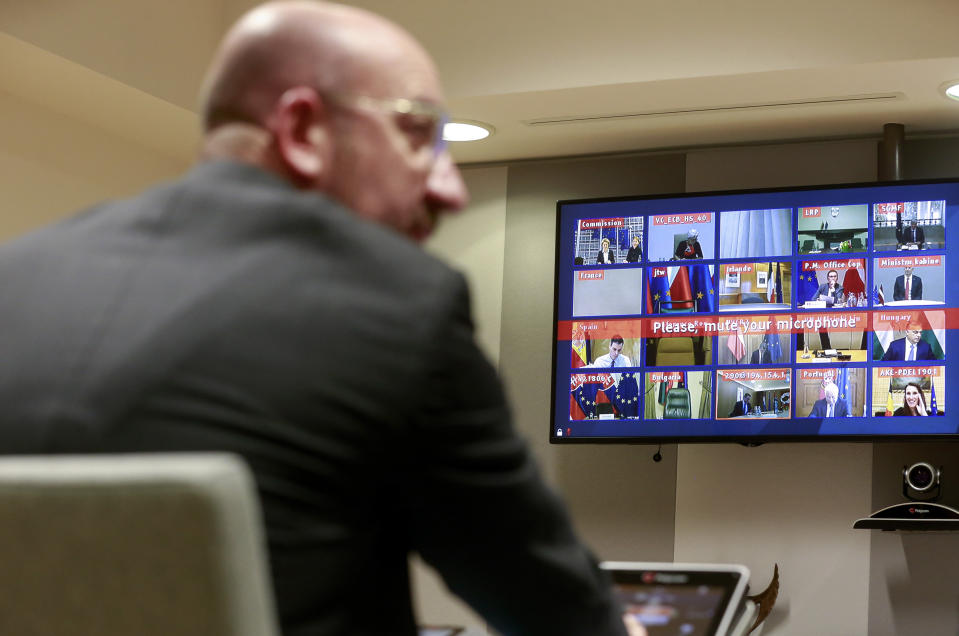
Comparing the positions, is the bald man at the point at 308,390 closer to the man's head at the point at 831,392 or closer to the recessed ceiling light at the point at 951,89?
the man's head at the point at 831,392

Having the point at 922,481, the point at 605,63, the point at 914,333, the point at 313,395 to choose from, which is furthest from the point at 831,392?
the point at 313,395

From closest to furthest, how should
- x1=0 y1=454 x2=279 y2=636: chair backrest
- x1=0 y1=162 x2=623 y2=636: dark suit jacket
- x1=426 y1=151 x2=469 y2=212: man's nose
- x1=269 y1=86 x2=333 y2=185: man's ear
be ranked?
x1=0 y1=454 x2=279 y2=636: chair backrest
x1=0 y1=162 x2=623 y2=636: dark suit jacket
x1=269 y1=86 x2=333 y2=185: man's ear
x1=426 y1=151 x2=469 y2=212: man's nose

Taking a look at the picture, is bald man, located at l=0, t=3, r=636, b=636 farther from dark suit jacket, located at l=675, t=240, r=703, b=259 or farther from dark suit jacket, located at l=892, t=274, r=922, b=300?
dark suit jacket, located at l=675, t=240, r=703, b=259

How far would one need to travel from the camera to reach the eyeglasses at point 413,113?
44.2 inches

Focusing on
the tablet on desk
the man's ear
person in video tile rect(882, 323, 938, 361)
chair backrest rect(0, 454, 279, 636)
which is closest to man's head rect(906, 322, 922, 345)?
person in video tile rect(882, 323, 938, 361)

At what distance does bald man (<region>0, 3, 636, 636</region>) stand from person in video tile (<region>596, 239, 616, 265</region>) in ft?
12.4

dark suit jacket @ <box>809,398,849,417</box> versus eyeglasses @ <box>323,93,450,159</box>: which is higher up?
eyeglasses @ <box>323,93,450,159</box>

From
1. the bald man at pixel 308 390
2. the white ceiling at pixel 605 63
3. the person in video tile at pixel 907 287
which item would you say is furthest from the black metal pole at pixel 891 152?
the bald man at pixel 308 390

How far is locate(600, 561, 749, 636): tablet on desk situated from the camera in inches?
50.9

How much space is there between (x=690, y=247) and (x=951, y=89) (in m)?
1.07

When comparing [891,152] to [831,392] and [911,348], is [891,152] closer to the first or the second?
[911,348]

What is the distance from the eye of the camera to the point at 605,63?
4.46 m

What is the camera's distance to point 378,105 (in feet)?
3.71

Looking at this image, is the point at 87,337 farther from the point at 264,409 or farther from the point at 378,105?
the point at 378,105
